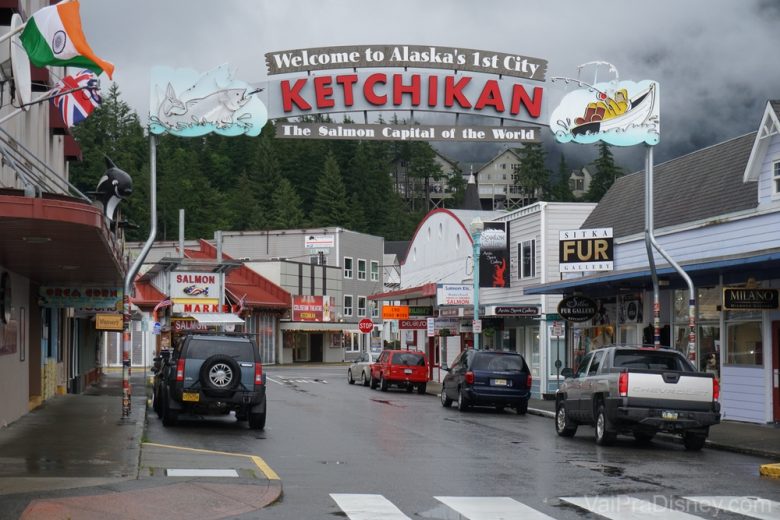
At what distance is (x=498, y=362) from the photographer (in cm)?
2941

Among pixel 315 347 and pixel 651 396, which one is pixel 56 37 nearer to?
pixel 651 396

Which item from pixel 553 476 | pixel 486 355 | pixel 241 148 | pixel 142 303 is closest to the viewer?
pixel 553 476

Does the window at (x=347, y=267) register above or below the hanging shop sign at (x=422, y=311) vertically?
above

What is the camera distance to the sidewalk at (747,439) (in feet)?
60.3

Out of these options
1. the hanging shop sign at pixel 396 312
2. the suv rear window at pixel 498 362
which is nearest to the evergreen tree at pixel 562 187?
the hanging shop sign at pixel 396 312

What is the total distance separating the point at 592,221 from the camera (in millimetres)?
36188

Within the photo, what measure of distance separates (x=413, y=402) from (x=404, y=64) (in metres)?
11.7

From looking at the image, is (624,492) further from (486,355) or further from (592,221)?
(592,221)

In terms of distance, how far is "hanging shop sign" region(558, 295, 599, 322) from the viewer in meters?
30.6

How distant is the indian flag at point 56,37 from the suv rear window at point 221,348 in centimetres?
877

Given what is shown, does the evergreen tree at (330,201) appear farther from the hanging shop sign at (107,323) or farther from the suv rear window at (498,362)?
the suv rear window at (498,362)

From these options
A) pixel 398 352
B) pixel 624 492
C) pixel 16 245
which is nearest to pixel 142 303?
pixel 398 352

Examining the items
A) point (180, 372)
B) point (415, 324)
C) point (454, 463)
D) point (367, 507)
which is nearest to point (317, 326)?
point (415, 324)

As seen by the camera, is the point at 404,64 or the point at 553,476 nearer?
the point at 553,476
